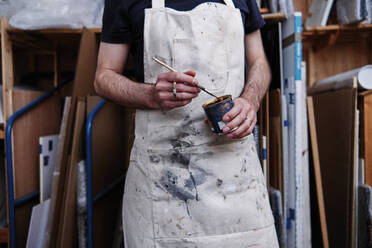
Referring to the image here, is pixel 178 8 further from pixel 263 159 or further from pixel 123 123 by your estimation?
pixel 123 123

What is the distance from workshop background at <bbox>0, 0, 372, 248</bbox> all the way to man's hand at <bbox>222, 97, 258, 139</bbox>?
541 mm

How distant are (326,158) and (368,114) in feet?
1.37

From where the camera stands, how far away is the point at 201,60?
92 cm

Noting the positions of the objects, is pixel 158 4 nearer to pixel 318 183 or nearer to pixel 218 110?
pixel 218 110

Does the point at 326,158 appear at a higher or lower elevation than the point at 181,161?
lower

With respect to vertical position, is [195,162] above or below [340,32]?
below

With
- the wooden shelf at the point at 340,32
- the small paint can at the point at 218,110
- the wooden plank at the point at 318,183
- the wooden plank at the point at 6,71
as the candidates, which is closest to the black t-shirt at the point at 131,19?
the small paint can at the point at 218,110

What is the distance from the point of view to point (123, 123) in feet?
6.32

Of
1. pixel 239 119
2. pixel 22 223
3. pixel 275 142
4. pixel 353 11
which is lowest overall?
pixel 22 223

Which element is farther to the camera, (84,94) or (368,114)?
(84,94)

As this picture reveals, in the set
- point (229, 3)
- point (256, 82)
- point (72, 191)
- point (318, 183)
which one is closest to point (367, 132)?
point (318, 183)

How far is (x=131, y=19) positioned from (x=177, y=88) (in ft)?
1.14

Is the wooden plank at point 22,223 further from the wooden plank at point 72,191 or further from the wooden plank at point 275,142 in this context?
the wooden plank at point 275,142

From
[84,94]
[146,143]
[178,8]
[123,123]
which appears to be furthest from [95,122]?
[178,8]
